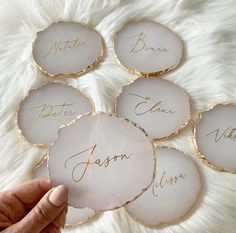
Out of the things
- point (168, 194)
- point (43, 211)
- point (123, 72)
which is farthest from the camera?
point (123, 72)

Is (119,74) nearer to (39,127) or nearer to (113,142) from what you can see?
(39,127)

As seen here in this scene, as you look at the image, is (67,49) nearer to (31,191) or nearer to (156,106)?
(156,106)

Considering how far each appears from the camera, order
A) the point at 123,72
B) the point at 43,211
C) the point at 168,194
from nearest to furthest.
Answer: the point at 43,211
the point at 168,194
the point at 123,72

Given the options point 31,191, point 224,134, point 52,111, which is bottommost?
point 224,134

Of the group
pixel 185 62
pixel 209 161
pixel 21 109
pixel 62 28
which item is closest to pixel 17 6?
pixel 62 28

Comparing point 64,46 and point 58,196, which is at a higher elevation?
point 58,196

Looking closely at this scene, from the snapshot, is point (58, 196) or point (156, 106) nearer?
point (58, 196)

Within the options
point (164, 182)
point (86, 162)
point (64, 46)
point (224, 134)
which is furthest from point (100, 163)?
point (64, 46)

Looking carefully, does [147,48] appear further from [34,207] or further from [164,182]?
[34,207]

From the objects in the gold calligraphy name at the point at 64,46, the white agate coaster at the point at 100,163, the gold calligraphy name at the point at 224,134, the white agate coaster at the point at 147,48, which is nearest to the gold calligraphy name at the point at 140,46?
the white agate coaster at the point at 147,48
